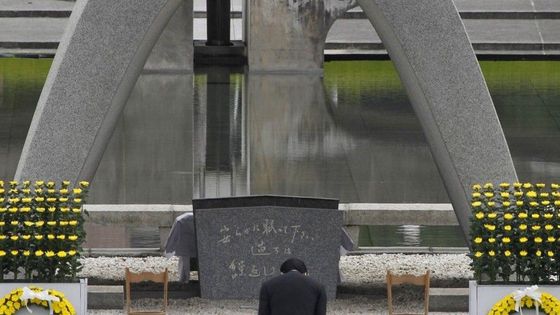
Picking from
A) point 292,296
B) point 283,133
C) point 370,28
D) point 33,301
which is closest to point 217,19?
point 370,28

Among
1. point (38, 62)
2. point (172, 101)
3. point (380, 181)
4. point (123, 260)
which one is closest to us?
point (123, 260)

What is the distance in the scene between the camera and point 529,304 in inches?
410

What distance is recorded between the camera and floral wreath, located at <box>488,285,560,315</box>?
10352 millimetres

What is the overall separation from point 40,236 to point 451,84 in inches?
136

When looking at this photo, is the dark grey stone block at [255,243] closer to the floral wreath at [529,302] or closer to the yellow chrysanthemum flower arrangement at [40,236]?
the yellow chrysanthemum flower arrangement at [40,236]

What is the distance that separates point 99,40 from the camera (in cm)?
1185

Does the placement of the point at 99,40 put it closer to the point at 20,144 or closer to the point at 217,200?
the point at 217,200

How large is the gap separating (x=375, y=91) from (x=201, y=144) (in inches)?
308

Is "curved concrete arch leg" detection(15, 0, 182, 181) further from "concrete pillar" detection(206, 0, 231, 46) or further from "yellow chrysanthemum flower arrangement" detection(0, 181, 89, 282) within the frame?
"concrete pillar" detection(206, 0, 231, 46)

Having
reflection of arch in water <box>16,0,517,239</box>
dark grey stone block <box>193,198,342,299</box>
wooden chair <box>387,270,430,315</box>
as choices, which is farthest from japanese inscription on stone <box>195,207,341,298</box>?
reflection of arch in water <box>16,0,517,239</box>

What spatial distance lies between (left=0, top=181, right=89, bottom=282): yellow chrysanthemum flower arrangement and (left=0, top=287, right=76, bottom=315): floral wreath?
0.41 meters

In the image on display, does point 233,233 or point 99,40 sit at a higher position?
point 99,40

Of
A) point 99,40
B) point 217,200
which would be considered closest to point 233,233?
point 217,200

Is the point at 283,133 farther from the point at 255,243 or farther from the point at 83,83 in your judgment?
the point at 83,83
